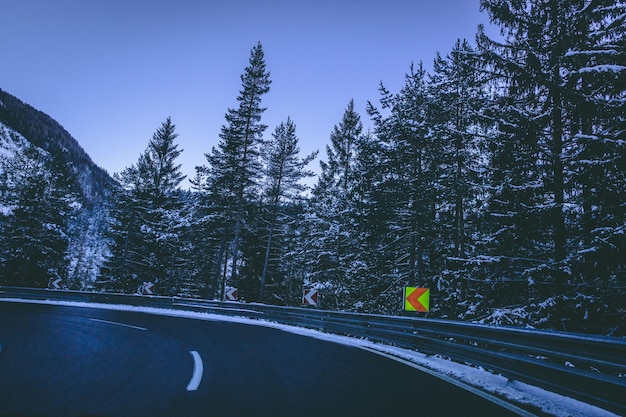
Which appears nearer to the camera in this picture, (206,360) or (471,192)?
(206,360)

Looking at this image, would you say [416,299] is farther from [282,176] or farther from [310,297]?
[282,176]

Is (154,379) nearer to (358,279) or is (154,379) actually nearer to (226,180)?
(358,279)

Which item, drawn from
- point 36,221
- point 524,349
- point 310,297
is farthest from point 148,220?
point 524,349

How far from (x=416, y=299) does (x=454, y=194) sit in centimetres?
789

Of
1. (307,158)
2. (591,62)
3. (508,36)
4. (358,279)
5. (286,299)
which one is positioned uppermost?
(307,158)

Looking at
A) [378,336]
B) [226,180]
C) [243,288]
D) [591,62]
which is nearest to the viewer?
[591,62]

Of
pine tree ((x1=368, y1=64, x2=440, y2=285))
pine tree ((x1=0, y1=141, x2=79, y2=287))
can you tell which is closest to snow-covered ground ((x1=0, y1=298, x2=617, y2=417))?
pine tree ((x1=368, y1=64, x2=440, y2=285))

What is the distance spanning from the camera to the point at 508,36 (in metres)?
11.4

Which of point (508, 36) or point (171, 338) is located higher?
point (508, 36)

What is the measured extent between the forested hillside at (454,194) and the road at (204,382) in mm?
4623

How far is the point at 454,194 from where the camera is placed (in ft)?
54.1

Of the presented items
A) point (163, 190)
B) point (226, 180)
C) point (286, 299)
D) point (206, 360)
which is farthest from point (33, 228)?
point (206, 360)

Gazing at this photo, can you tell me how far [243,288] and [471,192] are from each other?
24.6m

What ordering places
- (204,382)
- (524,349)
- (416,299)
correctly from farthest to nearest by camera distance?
(416,299), (524,349), (204,382)
